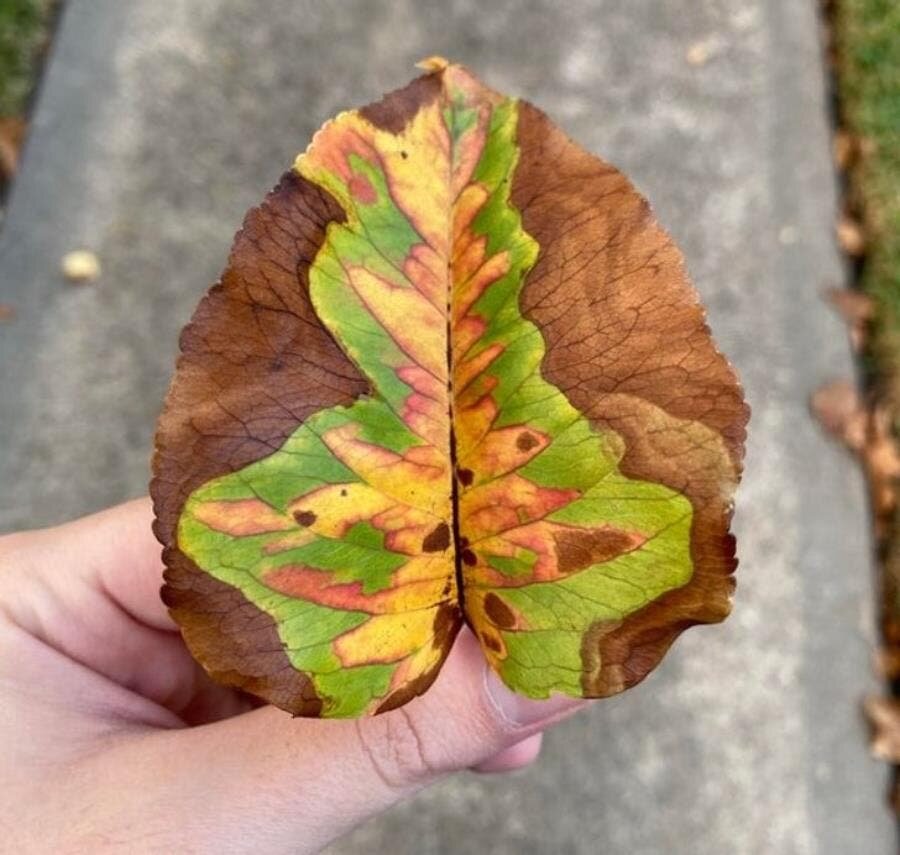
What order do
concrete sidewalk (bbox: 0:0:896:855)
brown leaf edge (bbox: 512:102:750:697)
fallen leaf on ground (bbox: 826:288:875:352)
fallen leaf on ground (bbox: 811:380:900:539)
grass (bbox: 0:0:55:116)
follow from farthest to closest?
grass (bbox: 0:0:55:116) → fallen leaf on ground (bbox: 826:288:875:352) → fallen leaf on ground (bbox: 811:380:900:539) → concrete sidewalk (bbox: 0:0:896:855) → brown leaf edge (bbox: 512:102:750:697)

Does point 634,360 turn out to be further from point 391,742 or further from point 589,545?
point 391,742

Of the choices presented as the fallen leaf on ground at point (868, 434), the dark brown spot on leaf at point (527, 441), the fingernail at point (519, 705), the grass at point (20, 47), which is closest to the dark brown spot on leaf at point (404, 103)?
the dark brown spot on leaf at point (527, 441)

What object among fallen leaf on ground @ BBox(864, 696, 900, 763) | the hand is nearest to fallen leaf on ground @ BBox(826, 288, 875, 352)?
fallen leaf on ground @ BBox(864, 696, 900, 763)

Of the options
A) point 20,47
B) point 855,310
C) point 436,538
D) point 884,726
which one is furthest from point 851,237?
point 20,47

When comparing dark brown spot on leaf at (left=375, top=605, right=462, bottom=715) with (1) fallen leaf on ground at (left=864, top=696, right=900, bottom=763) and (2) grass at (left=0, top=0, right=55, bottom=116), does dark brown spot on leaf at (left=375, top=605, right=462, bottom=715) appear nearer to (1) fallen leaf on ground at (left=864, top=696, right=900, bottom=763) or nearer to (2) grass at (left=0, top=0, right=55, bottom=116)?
(1) fallen leaf on ground at (left=864, top=696, right=900, bottom=763)

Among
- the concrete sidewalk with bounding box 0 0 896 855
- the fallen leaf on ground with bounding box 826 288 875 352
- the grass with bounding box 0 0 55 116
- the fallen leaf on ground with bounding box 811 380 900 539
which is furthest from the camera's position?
the grass with bounding box 0 0 55 116

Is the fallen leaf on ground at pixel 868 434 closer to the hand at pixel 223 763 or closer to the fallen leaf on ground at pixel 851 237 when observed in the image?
the fallen leaf on ground at pixel 851 237
